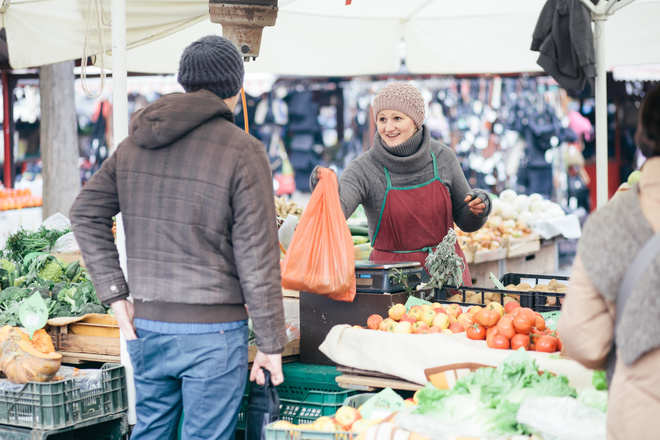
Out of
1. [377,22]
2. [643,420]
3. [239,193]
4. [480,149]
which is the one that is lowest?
[643,420]

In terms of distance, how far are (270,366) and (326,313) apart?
2.99 feet

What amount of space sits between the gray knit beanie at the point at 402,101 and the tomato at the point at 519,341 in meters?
1.64

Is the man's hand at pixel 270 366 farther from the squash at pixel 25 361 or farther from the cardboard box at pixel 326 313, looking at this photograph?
the squash at pixel 25 361

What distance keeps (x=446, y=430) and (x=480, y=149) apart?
8731 millimetres

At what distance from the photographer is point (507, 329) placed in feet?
10.3

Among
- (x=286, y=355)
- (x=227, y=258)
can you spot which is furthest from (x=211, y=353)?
(x=286, y=355)

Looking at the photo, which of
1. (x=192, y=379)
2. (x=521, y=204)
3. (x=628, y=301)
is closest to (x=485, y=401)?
(x=628, y=301)

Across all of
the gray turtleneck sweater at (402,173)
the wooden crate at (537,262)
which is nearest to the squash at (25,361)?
the gray turtleneck sweater at (402,173)

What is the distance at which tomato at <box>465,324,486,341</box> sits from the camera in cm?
328

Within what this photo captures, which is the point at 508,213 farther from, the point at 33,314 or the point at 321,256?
the point at 33,314

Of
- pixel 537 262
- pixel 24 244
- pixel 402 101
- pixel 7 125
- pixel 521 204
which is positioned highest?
pixel 7 125

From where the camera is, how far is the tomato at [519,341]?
121 inches

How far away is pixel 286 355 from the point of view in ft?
12.4

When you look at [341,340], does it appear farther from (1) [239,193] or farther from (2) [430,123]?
(2) [430,123]
